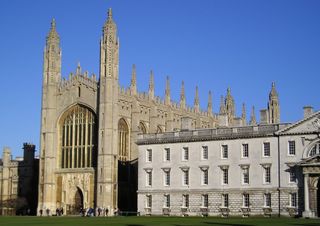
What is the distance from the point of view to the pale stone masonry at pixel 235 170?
57188 mm

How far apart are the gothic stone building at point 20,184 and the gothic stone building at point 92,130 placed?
844 cm

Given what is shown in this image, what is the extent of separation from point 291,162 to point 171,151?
1313 cm

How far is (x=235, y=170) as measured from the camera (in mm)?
61188

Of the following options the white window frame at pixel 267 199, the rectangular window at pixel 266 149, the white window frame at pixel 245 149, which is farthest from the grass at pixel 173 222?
the white window frame at pixel 245 149

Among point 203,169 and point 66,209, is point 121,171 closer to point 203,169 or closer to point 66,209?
point 66,209

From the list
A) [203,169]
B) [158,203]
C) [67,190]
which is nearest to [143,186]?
[158,203]

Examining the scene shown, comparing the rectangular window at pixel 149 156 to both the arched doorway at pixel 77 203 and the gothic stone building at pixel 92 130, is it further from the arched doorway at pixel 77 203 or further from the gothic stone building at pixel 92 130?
the arched doorway at pixel 77 203

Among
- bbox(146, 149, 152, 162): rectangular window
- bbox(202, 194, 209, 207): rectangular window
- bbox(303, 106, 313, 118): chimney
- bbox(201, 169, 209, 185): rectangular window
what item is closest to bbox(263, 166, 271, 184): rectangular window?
bbox(303, 106, 313, 118): chimney

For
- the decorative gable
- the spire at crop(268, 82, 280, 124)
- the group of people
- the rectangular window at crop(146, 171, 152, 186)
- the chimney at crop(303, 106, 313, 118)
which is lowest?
the group of people

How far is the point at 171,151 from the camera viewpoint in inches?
2579

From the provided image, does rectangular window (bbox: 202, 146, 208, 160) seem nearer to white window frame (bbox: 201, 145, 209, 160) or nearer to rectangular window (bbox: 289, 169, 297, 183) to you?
white window frame (bbox: 201, 145, 209, 160)

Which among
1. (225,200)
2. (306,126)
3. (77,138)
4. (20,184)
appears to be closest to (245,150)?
(225,200)

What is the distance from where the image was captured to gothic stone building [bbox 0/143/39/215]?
82312 mm

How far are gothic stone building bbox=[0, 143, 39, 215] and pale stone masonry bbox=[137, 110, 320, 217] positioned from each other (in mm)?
22097
